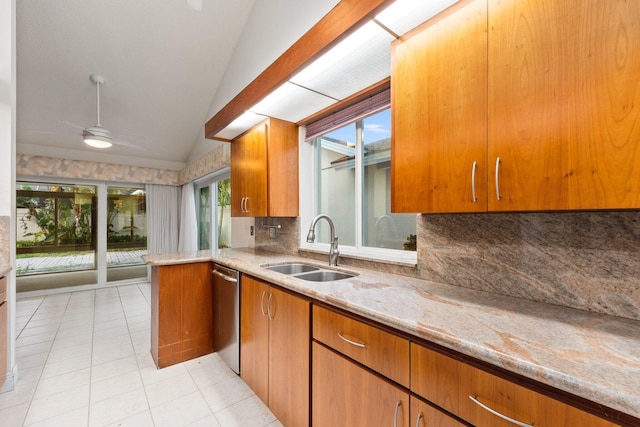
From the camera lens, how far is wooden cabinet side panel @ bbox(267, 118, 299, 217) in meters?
2.46

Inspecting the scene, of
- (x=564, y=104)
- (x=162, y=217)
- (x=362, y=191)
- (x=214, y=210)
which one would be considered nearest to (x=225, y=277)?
(x=362, y=191)

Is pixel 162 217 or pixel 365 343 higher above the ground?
pixel 162 217

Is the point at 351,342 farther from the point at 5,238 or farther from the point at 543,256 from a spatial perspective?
the point at 5,238

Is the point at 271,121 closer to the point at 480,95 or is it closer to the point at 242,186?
the point at 242,186

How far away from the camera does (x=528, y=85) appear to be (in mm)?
920

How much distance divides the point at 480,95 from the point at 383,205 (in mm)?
1104

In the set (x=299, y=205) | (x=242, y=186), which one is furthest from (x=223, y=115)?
(x=299, y=205)

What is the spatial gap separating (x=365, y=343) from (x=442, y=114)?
994 mm

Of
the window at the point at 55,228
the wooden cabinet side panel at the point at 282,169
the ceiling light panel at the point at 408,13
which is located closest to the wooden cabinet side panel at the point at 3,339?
the wooden cabinet side panel at the point at 282,169

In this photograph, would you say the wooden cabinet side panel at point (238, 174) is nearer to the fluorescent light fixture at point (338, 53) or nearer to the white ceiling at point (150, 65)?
the white ceiling at point (150, 65)

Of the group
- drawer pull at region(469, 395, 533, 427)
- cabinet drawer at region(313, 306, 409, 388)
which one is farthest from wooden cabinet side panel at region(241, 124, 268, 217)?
drawer pull at region(469, 395, 533, 427)

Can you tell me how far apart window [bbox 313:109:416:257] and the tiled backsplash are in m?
0.35

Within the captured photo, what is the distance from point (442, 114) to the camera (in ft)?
3.76

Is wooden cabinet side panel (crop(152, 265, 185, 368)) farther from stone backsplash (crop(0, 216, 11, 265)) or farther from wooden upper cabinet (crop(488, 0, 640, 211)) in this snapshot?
wooden upper cabinet (crop(488, 0, 640, 211))
